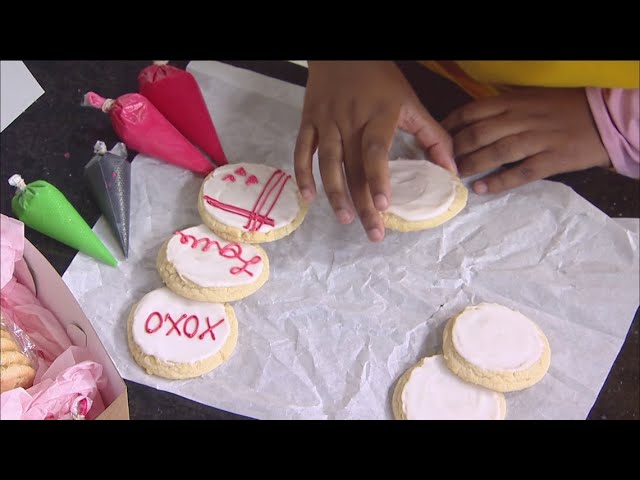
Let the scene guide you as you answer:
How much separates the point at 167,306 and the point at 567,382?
1.73 ft

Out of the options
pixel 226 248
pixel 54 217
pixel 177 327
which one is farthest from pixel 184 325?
pixel 54 217

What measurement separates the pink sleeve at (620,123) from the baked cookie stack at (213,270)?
1.57 feet

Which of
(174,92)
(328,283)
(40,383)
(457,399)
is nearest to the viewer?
(40,383)

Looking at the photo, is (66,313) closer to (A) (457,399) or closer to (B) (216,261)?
(B) (216,261)

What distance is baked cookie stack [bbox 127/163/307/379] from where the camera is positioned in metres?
0.85

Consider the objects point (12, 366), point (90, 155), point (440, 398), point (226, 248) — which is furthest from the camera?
point (90, 155)

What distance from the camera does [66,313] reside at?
70 centimetres

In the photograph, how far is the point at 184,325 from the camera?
88 cm

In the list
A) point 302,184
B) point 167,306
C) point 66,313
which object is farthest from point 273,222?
point 66,313

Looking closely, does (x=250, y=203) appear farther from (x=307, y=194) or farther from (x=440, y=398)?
(x=440, y=398)

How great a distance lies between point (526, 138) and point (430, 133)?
145mm

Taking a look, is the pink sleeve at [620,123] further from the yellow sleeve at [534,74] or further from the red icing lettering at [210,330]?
the red icing lettering at [210,330]

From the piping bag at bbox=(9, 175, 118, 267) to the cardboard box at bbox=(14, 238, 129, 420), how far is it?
190mm

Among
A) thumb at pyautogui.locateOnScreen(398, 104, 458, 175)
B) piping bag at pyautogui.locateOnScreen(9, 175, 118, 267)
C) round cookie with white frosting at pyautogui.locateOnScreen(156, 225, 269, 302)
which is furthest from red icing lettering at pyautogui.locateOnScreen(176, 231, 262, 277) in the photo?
thumb at pyautogui.locateOnScreen(398, 104, 458, 175)
